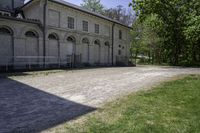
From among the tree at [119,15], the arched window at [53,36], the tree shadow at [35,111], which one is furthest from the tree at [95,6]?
the tree shadow at [35,111]

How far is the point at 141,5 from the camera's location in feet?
94.0

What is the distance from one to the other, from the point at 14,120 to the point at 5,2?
77.1ft

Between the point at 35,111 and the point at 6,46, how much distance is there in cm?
1452

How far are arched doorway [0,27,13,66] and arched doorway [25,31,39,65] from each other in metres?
1.49

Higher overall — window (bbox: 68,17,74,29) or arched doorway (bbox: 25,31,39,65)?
window (bbox: 68,17,74,29)

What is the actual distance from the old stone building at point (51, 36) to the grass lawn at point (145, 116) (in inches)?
561

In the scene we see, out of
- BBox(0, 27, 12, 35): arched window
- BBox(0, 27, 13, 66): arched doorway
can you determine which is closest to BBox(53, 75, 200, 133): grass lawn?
BBox(0, 27, 13, 66): arched doorway

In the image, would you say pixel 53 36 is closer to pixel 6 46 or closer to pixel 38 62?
pixel 38 62

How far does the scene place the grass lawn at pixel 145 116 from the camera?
177 inches

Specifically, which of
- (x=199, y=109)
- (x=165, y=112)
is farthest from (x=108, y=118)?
(x=199, y=109)

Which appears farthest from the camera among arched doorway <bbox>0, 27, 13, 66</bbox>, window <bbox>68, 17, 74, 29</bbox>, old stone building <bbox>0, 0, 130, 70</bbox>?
window <bbox>68, 17, 74, 29</bbox>

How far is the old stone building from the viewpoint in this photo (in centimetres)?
1902

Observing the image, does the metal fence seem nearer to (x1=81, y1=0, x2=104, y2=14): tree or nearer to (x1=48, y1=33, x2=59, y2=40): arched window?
(x1=48, y1=33, x2=59, y2=40): arched window

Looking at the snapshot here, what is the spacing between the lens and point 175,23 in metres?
30.8
